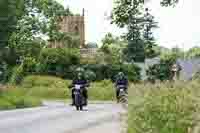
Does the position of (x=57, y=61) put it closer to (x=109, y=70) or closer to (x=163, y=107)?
(x=109, y=70)

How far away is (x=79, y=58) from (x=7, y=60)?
9.08m

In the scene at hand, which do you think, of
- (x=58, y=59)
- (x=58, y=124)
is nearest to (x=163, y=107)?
(x=58, y=124)

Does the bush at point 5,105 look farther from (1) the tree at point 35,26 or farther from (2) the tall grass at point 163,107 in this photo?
(1) the tree at point 35,26

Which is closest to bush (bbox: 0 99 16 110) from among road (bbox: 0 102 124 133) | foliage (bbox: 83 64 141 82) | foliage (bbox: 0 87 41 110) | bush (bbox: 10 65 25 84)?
foliage (bbox: 0 87 41 110)

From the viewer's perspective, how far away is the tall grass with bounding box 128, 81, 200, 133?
467 inches

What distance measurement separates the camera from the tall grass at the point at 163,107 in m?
11.9

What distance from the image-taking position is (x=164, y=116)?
41.9 ft

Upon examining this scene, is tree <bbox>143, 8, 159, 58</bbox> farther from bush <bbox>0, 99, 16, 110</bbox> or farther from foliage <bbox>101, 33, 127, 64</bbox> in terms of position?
bush <bbox>0, 99, 16, 110</bbox>

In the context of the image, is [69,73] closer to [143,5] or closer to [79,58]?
[79,58]

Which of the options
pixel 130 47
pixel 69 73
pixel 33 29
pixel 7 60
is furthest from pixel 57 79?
pixel 130 47

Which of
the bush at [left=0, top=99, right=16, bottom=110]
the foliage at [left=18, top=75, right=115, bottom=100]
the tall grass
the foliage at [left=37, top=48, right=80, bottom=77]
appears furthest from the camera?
the foliage at [left=37, top=48, right=80, bottom=77]

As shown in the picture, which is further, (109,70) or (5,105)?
(109,70)

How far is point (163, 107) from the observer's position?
42.5ft

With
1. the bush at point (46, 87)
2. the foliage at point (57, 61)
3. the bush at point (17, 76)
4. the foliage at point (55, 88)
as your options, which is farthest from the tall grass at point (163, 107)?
the bush at point (17, 76)
